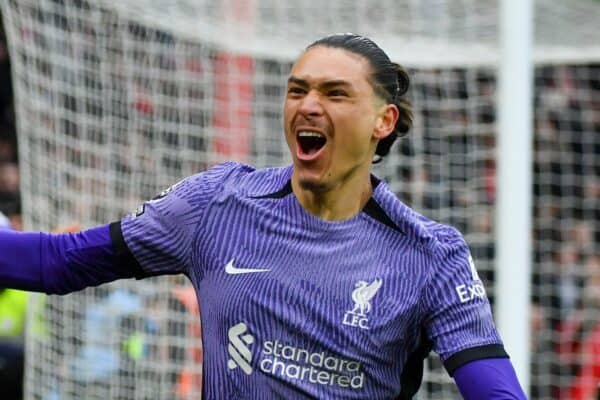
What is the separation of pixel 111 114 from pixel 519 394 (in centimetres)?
319

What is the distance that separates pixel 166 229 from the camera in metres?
3.16

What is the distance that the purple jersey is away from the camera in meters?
3.08

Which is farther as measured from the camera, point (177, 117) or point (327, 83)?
point (177, 117)

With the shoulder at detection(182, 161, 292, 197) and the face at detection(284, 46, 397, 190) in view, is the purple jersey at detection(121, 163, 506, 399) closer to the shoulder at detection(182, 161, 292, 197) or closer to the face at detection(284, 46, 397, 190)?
the shoulder at detection(182, 161, 292, 197)

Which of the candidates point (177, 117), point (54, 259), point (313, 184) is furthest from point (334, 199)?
point (177, 117)

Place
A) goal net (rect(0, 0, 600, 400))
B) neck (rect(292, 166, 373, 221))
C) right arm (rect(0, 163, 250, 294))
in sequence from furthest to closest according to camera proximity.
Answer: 1. goal net (rect(0, 0, 600, 400))
2. neck (rect(292, 166, 373, 221))
3. right arm (rect(0, 163, 250, 294))

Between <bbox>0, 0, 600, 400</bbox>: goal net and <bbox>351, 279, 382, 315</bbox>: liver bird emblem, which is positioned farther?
<bbox>0, 0, 600, 400</bbox>: goal net

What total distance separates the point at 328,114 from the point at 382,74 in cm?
20

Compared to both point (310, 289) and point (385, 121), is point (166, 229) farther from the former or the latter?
point (385, 121)

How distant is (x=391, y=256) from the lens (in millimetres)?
3184

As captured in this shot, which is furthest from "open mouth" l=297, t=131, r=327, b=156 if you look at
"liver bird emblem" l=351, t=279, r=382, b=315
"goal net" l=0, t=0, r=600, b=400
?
"goal net" l=0, t=0, r=600, b=400

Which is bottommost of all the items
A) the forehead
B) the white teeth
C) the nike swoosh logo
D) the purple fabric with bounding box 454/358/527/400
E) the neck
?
the purple fabric with bounding box 454/358/527/400

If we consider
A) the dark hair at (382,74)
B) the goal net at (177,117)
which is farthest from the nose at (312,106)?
the goal net at (177,117)

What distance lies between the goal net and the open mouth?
2.74m
